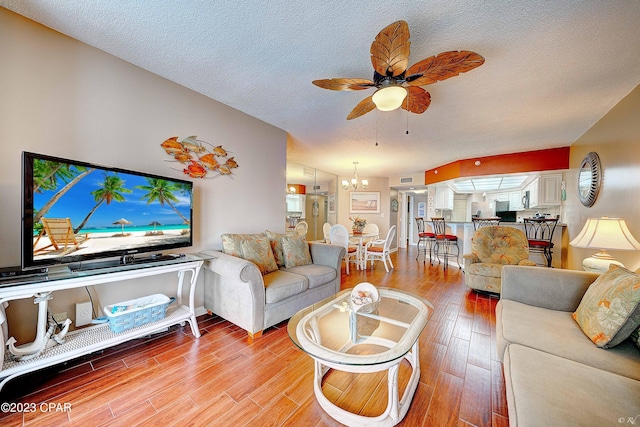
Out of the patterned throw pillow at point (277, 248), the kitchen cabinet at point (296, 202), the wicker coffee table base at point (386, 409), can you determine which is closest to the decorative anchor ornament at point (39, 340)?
the wicker coffee table base at point (386, 409)

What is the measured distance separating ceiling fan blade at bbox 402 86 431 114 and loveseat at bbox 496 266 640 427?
5.38 feet

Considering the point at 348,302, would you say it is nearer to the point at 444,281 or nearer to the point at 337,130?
the point at 337,130

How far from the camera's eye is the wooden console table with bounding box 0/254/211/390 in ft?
A: 4.12

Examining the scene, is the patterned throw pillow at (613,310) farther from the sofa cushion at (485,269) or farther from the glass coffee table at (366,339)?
the sofa cushion at (485,269)

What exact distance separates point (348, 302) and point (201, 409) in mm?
1176

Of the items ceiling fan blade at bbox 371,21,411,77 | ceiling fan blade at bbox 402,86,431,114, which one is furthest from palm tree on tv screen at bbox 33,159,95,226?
ceiling fan blade at bbox 402,86,431,114

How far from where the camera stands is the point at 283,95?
2479 mm

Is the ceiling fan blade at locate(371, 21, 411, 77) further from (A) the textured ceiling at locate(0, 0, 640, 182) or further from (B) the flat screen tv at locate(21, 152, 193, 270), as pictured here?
(B) the flat screen tv at locate(21, 152, 193, 270)

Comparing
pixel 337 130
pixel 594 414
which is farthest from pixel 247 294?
pixel 337 130

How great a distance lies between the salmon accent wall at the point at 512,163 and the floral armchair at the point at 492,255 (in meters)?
1.98

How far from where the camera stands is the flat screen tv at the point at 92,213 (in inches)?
54.4

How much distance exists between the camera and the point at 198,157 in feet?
8.21

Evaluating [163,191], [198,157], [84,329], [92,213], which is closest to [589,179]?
[198,157]

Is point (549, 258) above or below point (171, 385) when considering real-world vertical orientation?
above
